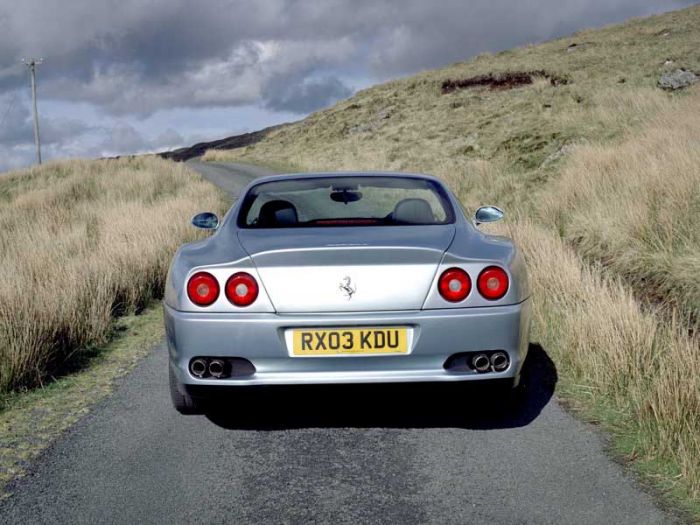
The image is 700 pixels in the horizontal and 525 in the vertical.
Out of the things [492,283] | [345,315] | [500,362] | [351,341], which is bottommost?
[500,362]

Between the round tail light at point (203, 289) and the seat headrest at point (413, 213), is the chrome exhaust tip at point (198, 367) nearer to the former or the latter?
the round tail light at point (203, 289)

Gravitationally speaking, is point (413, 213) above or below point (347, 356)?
above

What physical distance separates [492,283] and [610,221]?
5.78 m

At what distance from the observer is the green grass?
3.74 metres

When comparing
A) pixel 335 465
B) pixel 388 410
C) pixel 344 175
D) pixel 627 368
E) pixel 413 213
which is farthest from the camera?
pixel 344 175

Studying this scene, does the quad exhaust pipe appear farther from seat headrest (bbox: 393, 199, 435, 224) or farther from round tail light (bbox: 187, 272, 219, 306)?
round tail light (bbox: 187, 272, 219, 306)

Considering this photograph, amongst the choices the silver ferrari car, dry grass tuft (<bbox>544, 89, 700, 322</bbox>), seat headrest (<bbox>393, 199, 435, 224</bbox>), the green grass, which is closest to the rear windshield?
seat headrest (<bbox>393, 199, 435, 224</bbox>)

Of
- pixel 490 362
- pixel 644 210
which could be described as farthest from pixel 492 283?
pixel 644 210

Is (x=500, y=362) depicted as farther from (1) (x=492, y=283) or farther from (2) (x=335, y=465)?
(2) (x=335, y=465)

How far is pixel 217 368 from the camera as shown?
3676 millimetres

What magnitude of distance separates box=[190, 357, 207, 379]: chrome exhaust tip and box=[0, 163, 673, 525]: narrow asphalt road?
0.73 feet

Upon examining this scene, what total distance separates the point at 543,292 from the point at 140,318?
3843 mm

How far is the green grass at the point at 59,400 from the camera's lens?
3.74 meters

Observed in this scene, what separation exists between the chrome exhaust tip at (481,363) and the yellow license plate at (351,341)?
0.36m
